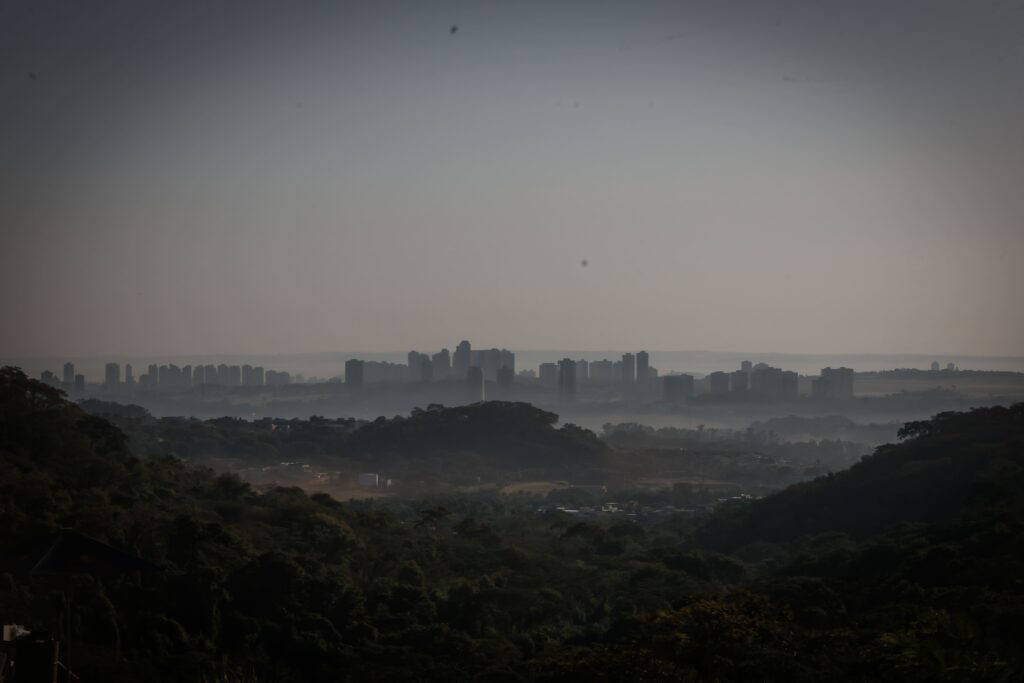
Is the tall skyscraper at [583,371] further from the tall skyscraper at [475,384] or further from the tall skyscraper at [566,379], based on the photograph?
the tall skyscraper at [475,384]

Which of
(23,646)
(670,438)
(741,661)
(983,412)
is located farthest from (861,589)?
(670,438)

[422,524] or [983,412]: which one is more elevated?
[983,412]

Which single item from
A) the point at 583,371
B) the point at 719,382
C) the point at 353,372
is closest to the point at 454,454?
the point at 353,372

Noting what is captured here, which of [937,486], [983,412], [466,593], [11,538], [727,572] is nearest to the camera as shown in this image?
[11,538]

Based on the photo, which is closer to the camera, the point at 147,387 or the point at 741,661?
the point at 741,661

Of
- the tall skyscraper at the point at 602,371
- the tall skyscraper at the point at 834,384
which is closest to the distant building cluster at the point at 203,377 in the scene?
the tall skyscraper at the point at 602,371

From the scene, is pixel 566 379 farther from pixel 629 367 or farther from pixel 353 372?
pixel 353 372

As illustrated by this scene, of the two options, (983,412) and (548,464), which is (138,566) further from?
(548,464)

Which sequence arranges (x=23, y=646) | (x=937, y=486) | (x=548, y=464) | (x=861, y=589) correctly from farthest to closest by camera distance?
(x=548, y=464) → (x=937, y=486) → (x=861, y=589) → (x=23, y=646)
